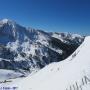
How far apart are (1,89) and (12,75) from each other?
13782 centimetres

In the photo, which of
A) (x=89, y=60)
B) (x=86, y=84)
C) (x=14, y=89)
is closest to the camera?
(x=86, y=84)

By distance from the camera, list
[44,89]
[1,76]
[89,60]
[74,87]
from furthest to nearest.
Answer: [1,76], [44,89], [89,60], [74,87]

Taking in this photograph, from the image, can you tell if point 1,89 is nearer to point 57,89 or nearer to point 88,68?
point 57,89

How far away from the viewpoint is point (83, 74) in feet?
99.0

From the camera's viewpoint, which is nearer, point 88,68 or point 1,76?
point 88,68

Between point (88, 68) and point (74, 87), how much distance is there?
4.80 meters

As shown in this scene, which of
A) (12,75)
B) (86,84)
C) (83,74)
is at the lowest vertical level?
(86,84)

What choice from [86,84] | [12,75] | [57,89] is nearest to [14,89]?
[57,89]

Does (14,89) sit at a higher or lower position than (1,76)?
lower

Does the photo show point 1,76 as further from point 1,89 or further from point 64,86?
point 64,86

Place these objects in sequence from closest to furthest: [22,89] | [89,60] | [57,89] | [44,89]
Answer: [57,89] < [89,60] < [44,89] < [22,89]

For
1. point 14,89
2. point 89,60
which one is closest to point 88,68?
point 89,60

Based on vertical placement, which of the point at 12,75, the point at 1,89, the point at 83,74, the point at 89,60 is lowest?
the point at 83,74

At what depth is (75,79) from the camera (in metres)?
30.5
